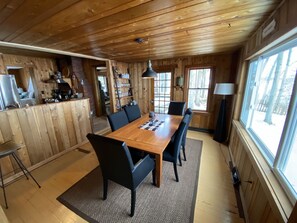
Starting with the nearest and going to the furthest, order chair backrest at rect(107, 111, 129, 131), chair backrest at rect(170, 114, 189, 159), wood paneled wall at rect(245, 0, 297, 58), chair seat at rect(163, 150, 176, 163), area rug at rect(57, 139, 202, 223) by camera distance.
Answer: wood paneled wall at rect(245, 0, 297, 58) < area rug at rect(57, 139, 202, 223) < chair backrest at rect(170, 114, 189, 159) < chair seat at rect(163, 150, 176, 163) < chair backrest at rect(107, 111, 129, 131)

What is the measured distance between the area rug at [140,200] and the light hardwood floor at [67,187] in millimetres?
96

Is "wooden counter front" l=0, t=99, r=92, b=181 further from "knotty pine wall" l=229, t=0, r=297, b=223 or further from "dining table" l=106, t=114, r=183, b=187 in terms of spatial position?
"knotty pine wall" l=229, t=0, r=297, b=223

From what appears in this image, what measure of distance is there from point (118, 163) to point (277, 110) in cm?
190

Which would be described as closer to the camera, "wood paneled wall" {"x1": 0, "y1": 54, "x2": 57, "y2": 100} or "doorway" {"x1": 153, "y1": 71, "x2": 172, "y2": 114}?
"wood paneled wall" {"x1": 0, "y1": 54, "x2": 57, "y2": 100}

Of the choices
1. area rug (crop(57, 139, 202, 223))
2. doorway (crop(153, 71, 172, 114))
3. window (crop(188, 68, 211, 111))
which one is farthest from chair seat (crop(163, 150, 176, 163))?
doorway (crop(153, 71, 172, 114))

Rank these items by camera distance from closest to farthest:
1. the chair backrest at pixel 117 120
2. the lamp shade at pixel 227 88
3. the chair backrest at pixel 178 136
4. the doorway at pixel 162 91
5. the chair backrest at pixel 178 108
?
1. the chair backrest at pixel 178 136
2. the chair backrest at pixel 117 120
3. the lamp shade at pixel 227 88
4. the chair backrest at pixel 178 108
5. the doorway at pixel 162 91

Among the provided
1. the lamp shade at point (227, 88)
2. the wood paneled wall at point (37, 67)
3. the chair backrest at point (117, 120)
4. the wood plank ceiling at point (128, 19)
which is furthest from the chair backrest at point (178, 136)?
the wood paneled wall at point (37, 67)

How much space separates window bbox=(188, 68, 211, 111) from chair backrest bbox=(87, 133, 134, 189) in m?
3.23

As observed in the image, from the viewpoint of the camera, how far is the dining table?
161 cm

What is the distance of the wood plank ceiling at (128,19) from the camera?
113 centimetres

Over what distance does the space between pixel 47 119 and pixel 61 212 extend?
1729 mm

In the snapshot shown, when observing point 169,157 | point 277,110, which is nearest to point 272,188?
point 277,110

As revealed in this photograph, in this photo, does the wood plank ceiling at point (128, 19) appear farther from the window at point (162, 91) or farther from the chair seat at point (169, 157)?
the window at point (162, 91)

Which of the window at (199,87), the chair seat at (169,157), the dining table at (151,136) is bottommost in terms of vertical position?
the chair seat at (169,157)
